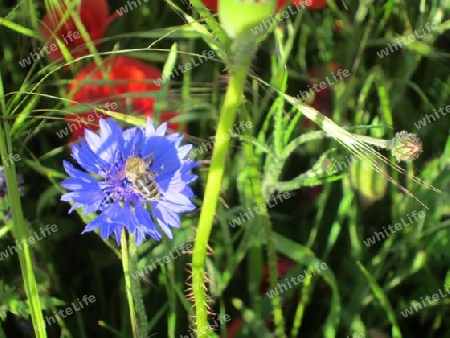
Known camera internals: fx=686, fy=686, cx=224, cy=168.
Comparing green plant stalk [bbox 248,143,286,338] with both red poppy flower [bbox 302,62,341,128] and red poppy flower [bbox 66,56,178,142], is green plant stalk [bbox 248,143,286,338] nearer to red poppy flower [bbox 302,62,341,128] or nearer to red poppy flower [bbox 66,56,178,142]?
red poppy flower [bbox 66,56,178,142]

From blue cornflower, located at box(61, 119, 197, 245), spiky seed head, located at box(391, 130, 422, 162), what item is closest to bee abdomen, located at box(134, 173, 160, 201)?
blue cornflower, located at box(61, 119, 197, 245)

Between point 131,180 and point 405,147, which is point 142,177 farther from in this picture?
point 405,147

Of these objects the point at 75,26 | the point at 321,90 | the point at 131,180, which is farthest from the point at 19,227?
the point at 321,90

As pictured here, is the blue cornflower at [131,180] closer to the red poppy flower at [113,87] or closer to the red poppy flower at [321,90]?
the red poppy flower at [113,87]

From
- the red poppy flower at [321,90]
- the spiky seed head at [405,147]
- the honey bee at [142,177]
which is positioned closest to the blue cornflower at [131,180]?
the honey bee at [142,177]

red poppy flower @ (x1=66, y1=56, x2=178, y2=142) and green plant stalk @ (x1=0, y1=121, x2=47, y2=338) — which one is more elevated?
red poppy flower @ (x1=66, y1=56, x2=178, y2=142)

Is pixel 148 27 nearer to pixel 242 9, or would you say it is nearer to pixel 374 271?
pixel 374 271

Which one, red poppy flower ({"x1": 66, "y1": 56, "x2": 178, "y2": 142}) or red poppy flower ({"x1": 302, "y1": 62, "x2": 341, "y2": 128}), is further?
red poppy flower ({"x1": 302, "y1": 62, "x2": 341, "y2": 128})
